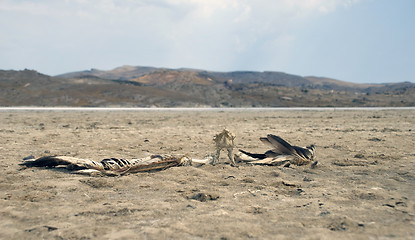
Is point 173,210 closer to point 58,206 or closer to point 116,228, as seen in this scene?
point 116,228

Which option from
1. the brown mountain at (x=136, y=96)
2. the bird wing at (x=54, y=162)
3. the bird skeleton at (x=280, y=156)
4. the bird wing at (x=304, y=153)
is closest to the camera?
the bird wing at (x=54, y=162)

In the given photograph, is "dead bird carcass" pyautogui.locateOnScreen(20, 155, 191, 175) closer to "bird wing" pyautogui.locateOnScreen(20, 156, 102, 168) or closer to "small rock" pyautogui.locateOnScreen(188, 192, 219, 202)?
"bird wing" pyautogui.locateOnScreen(20, 156, 102, 168)

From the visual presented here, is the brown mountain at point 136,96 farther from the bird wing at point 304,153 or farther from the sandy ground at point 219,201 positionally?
the sandy ground at point 219,201

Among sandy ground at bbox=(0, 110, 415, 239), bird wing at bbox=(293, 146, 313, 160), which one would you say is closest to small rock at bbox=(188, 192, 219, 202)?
sandy ground at bbox=(0, 110, 415, 239)

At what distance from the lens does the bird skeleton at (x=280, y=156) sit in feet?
23.5

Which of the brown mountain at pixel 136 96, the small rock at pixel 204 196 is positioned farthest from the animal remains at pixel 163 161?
the brown mountain at pixel 136 96

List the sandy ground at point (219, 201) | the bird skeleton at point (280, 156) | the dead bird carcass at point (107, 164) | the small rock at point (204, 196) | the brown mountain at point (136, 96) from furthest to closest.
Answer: the brown mountain at point (136, 96) → the bird skeleton at point (280, 156) → the dead bird carcass at point (107, 164) → the small rock at point (204, 196) → the sandy ground at point (219, 201)

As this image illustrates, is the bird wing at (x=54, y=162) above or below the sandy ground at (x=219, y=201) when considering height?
above

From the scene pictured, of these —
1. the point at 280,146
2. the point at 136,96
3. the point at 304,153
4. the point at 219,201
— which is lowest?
the point at 219,201

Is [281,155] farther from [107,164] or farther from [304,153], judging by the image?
[107,164]

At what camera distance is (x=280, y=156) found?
726cm

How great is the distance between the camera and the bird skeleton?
716cm

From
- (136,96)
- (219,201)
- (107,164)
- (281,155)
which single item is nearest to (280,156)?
(281,155)

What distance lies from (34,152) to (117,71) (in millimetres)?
155507
